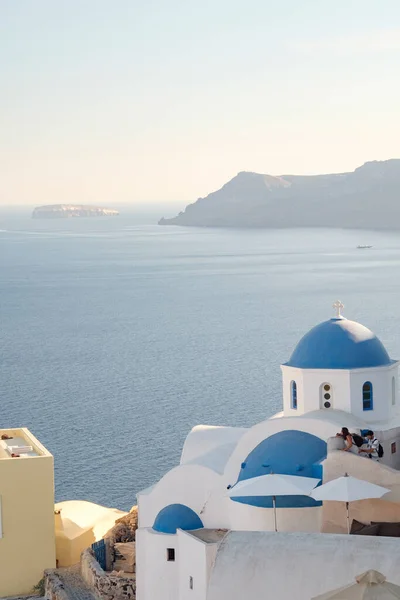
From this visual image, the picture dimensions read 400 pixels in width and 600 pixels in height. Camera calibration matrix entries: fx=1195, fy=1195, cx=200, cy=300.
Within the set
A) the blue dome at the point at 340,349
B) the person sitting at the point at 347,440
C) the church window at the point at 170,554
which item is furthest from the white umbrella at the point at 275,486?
the blue dome at the point at 340,349

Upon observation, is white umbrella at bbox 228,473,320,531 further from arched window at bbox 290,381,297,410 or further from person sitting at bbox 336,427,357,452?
arched window at bbox 290,381,297,410

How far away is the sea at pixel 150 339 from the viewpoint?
43969mm

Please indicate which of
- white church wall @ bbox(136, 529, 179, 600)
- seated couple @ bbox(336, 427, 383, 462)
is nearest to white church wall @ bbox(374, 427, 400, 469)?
seated couple @ bbox(336, 427, 383, 462)

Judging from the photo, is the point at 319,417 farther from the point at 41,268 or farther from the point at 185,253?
the point at 185,253

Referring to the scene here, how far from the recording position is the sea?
43969mm

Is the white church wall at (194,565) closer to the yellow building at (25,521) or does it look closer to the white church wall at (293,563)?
the white church wall at (293,563)

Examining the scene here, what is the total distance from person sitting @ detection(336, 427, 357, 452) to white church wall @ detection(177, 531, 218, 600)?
8.56 feet

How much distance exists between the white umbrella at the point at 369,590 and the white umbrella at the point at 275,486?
554cm

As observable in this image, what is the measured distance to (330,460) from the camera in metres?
18.8

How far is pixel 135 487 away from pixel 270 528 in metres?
17.9

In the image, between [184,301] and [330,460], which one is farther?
[184,301]

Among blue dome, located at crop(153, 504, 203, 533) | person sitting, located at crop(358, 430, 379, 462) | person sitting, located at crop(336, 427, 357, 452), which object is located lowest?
blue dome, located at crop(153, 504, 203, 533)

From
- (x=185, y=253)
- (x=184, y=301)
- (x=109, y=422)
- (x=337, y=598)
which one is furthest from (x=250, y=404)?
(x=185, y=253)

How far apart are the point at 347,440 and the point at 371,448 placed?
589 millimetres
